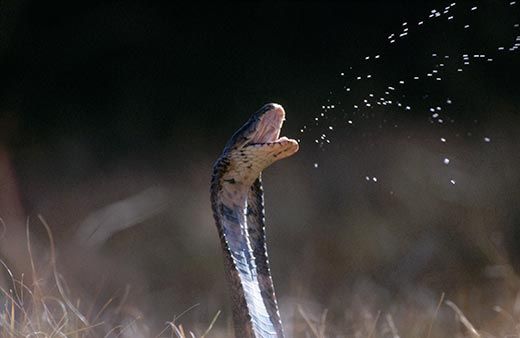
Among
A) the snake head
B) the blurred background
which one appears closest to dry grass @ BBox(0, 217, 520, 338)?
the blurred background

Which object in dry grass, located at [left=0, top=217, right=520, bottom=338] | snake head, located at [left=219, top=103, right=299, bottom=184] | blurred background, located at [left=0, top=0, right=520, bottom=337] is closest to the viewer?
snake head, located at [left=219, top=103, right=299, bottom=184]

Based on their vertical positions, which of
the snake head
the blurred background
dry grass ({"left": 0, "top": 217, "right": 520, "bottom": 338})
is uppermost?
the snake head

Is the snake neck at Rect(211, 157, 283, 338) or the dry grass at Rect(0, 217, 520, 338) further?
the dry grass at Rect(0, 217, 520, 338)

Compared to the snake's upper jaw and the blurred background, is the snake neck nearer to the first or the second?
the snake's upper jaw

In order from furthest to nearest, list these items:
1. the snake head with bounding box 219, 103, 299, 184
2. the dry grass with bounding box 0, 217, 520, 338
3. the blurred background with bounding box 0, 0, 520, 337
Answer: the blurred background with bounding box 0, 0, 520, 337
the dry grass with bounding box 0, 217, 520, 338
the snake head with bounding box 219, 103, 299, 184

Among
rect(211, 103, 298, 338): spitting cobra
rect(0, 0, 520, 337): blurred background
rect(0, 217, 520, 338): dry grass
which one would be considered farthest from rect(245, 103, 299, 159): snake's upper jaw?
rect(0, 0, 520, 337): blurred background

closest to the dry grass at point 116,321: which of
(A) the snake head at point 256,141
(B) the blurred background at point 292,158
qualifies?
(B) the blurred background at point 292,158

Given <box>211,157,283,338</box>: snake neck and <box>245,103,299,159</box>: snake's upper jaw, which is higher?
<box>245,103,299,159</box>: snake's upper jaw

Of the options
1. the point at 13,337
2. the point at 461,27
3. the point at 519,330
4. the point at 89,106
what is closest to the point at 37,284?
the point at 13,337
